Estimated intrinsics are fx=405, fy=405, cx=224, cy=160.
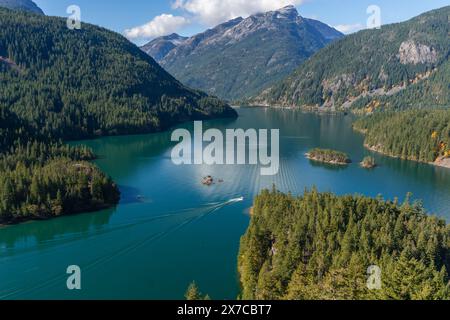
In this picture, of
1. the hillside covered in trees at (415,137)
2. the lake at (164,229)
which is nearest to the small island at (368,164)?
the lake at (164,229)

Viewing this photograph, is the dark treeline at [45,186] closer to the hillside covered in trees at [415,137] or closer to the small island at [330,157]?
the small island at [330,157]

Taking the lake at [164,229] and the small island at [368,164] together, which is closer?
the lake at [164,229]

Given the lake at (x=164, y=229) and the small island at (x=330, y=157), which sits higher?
the small island at (x=330, y=157)

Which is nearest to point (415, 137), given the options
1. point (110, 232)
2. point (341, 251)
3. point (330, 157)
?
point (330, 157)

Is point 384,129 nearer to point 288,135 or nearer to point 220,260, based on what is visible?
point 288,135

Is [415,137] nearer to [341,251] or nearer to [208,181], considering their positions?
[208,181]

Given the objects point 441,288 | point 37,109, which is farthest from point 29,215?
point 37,109
